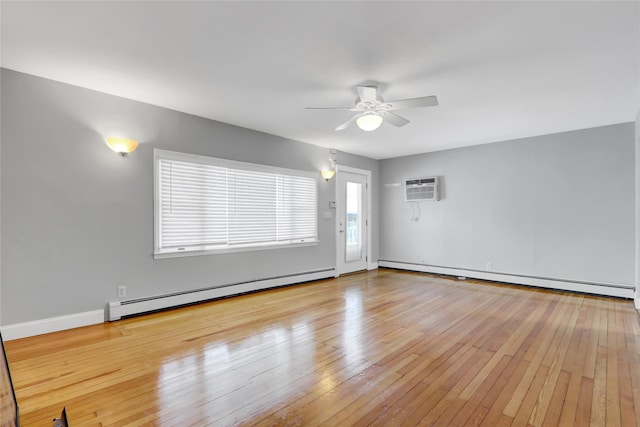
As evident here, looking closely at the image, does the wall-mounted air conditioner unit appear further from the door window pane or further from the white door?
the door window pane

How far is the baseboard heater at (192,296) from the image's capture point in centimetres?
369

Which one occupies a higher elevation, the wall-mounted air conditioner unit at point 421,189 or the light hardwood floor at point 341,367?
the wall-mounted air conditioner unit at point 421,189

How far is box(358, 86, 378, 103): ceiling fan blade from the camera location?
3.18 meters

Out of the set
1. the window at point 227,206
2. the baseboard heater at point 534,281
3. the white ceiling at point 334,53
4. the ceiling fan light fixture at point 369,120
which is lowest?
the baseboard heater at point 534,281

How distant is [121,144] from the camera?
11.7 feet

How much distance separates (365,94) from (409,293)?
3.22 meters

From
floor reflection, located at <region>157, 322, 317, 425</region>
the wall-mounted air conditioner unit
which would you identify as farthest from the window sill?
the wall-mounted air conditioner unit

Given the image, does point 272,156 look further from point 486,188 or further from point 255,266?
point 486,188

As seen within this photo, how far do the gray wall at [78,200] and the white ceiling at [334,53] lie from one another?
0.26 m

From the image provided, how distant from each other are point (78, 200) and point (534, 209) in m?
6.64

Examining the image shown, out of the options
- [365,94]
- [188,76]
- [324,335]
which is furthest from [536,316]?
[188,76]

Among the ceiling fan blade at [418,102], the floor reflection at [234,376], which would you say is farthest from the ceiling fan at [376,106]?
the floor reflection at [234,376]

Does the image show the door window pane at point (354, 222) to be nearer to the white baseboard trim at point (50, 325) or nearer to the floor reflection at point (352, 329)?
the floor reflection at point (352, 329)

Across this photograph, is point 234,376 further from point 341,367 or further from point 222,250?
point 222,250
